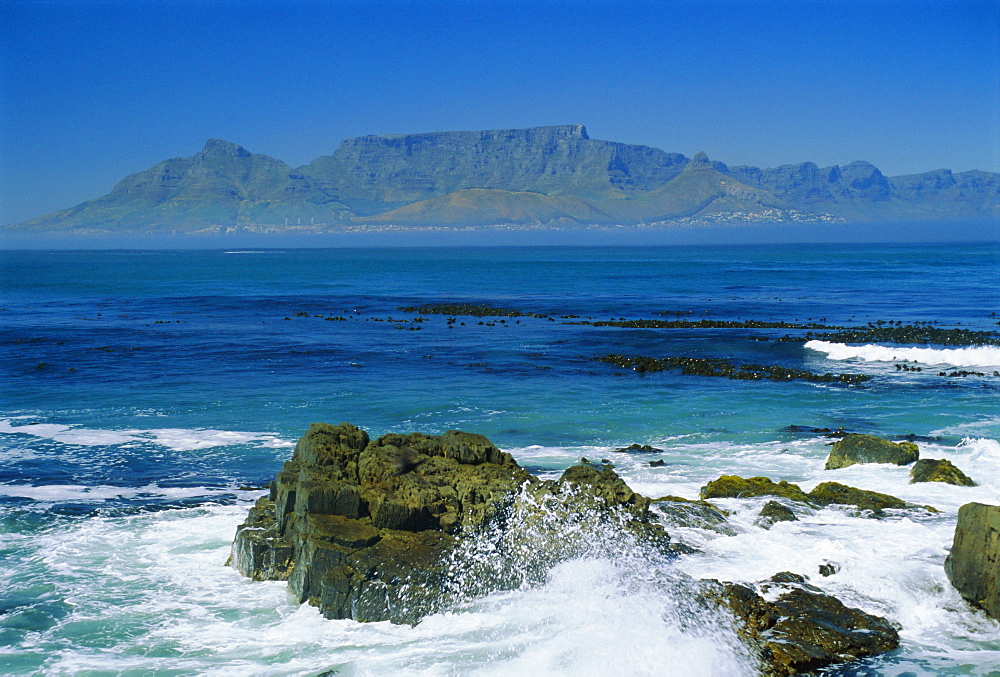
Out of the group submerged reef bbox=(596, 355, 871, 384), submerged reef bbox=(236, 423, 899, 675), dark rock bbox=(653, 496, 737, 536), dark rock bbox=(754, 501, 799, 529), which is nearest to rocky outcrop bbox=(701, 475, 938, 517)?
dark rock bbox=(754, 501, 799, 529)

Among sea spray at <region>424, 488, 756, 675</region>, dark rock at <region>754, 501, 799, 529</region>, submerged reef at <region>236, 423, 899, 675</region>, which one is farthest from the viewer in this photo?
dark rock at <region>754, 501, 799, 529</region>

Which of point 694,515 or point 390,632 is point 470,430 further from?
point 390,632

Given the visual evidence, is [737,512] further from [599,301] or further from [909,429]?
[599,301]

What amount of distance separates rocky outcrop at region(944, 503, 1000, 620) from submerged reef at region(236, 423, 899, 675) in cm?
191

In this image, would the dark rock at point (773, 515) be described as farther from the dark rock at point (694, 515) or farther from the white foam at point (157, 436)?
the white foam at point (157, 436)

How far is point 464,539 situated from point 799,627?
18.7 ft

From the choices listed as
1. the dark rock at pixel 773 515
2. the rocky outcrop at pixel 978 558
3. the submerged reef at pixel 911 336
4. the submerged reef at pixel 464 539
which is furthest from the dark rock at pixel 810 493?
the submerged reef at pixel 911 336

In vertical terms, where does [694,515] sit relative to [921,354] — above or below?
below

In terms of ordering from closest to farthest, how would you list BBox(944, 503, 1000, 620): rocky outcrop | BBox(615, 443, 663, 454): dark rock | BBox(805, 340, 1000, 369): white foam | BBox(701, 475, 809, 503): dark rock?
1. BBox(944, 503, 1000, 620): rocky outcrop
2. BBox(701, 475, 809, 503): dark rock
3. BBox(615, 443, 663, 454): dark rock
4. BBox(805, 340, 1000, 369): white foam

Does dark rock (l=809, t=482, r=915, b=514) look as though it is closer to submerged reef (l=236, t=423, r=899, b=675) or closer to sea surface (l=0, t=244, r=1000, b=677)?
sea surface (l=0, t=244, r=1000, b=677)

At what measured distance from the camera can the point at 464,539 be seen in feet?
49.9

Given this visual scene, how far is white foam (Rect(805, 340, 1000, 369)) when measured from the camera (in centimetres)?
4069

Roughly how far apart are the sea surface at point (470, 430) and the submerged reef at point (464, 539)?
1.16 ft

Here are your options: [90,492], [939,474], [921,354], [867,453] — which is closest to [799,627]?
[939,474]
